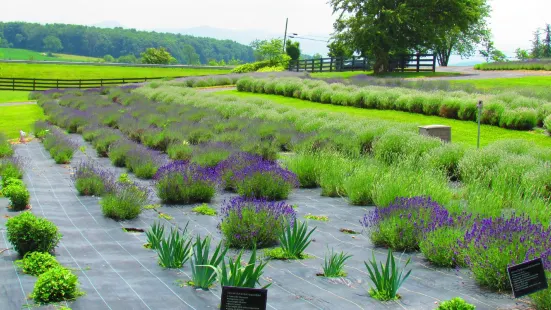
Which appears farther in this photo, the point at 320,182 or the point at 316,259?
the point at 320,182

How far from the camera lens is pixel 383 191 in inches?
348

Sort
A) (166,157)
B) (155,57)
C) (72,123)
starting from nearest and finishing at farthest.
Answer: (166,157) < (72,123) < (155,57)

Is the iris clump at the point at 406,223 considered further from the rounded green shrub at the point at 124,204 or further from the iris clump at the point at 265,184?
the rounded green shrub at the point at 124,204

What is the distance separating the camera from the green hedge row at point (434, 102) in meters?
16.5

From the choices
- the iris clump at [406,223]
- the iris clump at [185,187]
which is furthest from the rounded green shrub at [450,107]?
the iris clump at [406,223]

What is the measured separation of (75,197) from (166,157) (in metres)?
4.56

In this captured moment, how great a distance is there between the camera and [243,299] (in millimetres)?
4234

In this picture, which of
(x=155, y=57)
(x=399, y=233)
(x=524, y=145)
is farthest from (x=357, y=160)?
(x=155, y=57)

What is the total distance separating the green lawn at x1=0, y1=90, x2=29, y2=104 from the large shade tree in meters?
20.9

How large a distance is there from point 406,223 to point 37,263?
4.10m

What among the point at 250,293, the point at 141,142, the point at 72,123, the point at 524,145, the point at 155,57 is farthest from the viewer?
the point at 155,57

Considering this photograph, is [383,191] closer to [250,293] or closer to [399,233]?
[399,233]

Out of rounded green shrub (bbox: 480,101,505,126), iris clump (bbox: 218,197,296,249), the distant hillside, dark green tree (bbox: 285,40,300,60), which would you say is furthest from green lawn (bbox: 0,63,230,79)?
the distant hillside

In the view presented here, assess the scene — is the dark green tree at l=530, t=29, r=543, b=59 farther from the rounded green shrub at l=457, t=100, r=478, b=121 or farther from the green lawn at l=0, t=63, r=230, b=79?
the rounded green shrub at l=457, t=100, r=478, b=121
